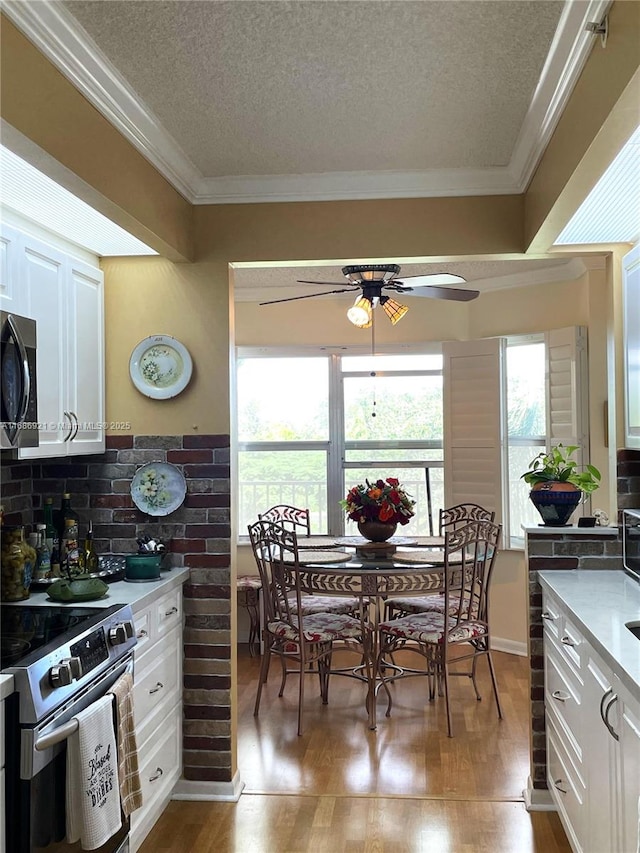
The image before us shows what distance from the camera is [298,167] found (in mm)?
3184

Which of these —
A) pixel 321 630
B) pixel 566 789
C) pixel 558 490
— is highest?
pixel 558 490

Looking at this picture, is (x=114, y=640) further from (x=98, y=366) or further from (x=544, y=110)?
(x=544, y=110)

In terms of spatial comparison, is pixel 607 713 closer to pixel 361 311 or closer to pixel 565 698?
pixel 565 698

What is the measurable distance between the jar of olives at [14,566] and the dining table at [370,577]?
1608 millimetres

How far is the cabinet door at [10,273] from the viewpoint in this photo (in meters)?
2.51

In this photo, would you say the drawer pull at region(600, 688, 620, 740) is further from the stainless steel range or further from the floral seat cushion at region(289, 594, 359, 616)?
the floral seat cushion at region(289, 594, 359, 616)

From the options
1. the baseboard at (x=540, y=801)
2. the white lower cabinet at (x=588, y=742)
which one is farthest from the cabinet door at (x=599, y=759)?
the baseboard at (x=540, y=801)

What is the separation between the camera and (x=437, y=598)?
4777mm

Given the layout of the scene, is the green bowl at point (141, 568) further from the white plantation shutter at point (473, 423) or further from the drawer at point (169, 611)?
the white plantation shutter at point (473, 423)

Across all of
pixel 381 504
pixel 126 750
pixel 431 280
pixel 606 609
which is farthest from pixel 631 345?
pixel 126 750

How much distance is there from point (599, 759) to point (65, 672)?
5.00 ft

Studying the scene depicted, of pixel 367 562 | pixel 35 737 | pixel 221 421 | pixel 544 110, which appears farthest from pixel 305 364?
pixel 35 737

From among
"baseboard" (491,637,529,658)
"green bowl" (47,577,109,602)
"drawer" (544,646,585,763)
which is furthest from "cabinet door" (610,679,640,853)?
"baseboard" (491,637,529,658)

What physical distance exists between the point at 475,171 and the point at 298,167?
2.45ft
